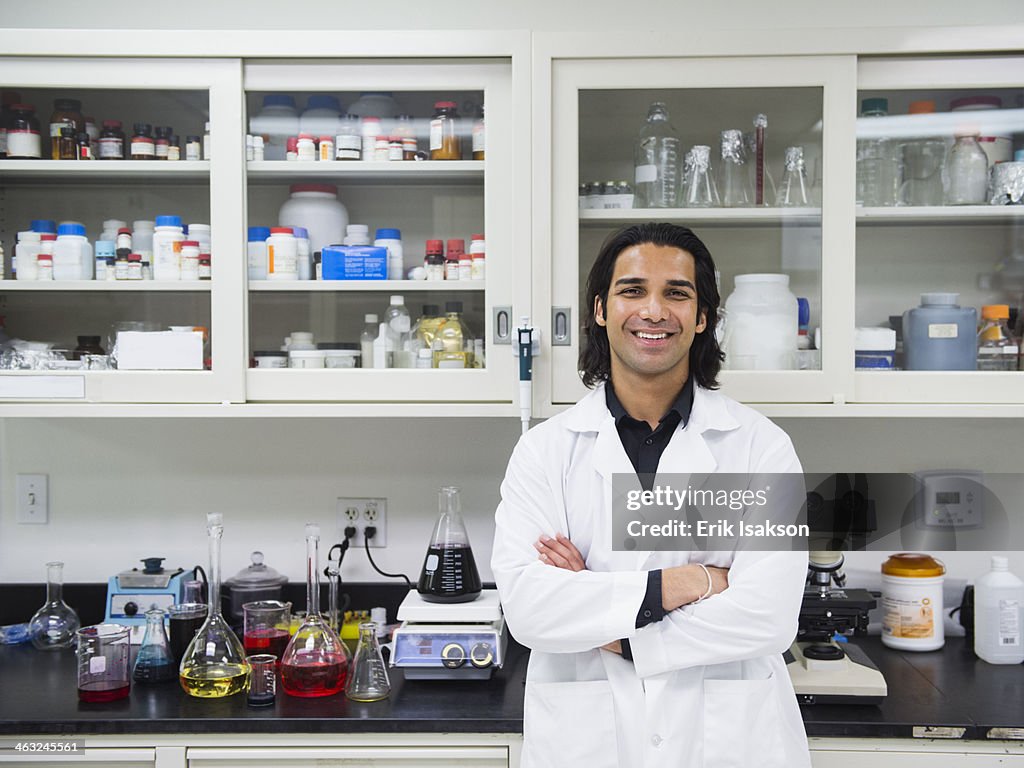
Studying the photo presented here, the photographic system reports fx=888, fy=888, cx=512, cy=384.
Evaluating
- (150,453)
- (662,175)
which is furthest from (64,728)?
(662,175)

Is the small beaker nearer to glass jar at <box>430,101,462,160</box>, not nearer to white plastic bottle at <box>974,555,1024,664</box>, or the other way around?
glass jar at <box>430,101,462,160</box>

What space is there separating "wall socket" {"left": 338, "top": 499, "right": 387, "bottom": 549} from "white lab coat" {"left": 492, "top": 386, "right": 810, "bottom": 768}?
0.70 m

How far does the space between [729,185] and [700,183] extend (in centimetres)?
6

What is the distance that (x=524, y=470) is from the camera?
1567 mm

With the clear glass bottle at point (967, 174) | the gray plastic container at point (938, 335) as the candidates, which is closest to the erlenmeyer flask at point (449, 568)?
the gray plastic container at point (938, 335)

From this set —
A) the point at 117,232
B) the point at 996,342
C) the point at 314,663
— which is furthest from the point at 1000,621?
the point at 117,232

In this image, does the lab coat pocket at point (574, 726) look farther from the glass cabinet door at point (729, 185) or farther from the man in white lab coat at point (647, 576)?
the glass cabinet door at point (729, 185)

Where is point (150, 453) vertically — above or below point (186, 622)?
above

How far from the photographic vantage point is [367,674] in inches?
66.7

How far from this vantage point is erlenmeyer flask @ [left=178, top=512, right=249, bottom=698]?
5.61ft

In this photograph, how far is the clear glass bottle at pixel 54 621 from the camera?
6.57 feet

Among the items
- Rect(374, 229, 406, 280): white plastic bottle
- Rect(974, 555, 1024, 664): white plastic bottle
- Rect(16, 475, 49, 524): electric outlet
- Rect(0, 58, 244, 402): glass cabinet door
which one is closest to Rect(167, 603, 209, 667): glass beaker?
Rect(0, 58, 244, 402): glass cabinet door

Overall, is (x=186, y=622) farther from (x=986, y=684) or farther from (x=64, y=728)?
(x=986, y=684)

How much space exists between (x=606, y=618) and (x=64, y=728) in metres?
1.01
